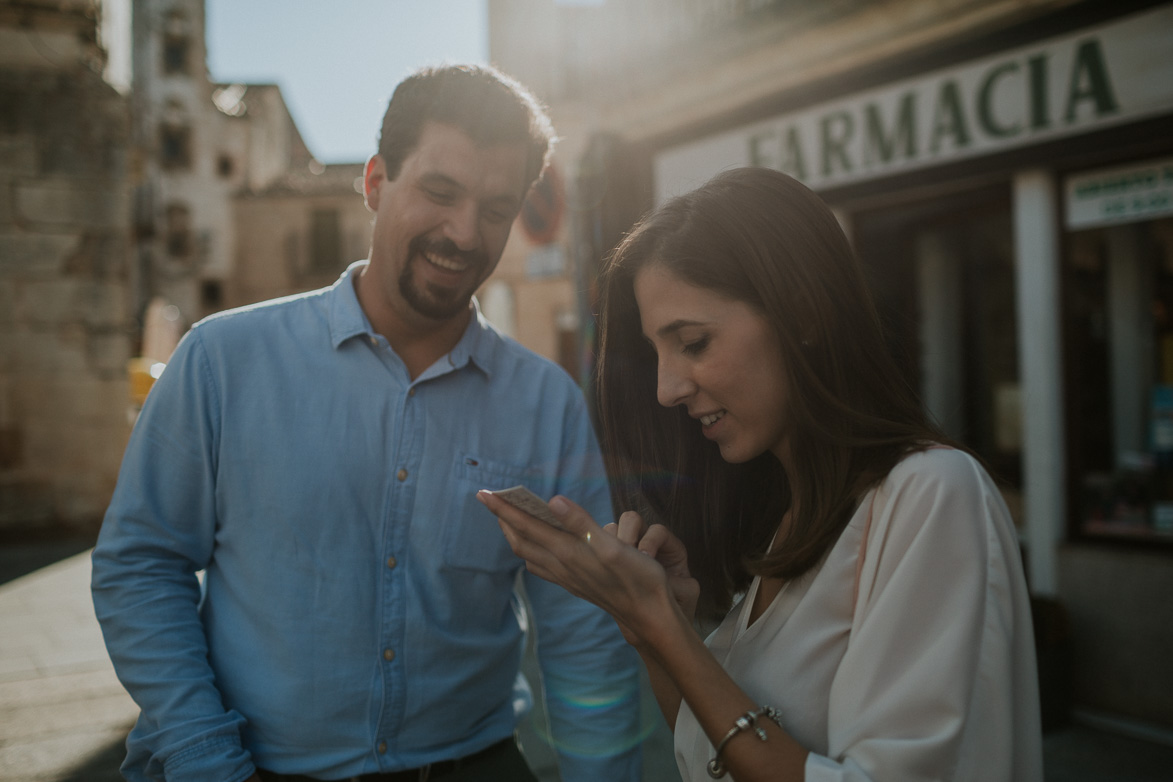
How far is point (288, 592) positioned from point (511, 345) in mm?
884

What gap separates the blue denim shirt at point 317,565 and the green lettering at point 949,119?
4512 mm

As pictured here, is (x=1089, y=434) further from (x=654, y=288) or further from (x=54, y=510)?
(x=54, y=510)

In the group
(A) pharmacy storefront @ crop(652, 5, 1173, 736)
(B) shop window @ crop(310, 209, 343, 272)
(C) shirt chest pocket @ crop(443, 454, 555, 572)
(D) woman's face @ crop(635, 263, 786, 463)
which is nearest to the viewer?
(D) woman's face @ crop(635, 263, 786, 463)

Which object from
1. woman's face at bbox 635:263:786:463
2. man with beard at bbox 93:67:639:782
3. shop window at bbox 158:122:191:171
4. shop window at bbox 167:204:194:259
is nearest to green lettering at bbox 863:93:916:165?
man with beard at bbox 93:67:639:782

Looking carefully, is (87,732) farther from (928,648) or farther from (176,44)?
(176,44)

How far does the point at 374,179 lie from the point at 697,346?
1.10 meters

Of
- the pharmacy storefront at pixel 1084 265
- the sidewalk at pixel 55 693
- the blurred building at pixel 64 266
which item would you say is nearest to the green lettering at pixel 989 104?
the pharmacy storefront at pixel 1084 265

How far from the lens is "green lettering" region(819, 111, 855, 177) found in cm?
630

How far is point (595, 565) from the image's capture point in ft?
4.85

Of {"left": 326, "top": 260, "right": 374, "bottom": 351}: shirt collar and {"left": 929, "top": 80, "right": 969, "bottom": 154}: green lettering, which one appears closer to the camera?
{"left": 326, "top": 260, "right": 374, "bottom": 351}: shirt collar

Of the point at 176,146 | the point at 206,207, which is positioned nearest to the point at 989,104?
the point at 206,207

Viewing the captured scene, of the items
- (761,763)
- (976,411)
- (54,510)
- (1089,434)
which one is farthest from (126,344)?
(761,763)

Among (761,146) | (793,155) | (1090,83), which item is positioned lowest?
(1090,83)

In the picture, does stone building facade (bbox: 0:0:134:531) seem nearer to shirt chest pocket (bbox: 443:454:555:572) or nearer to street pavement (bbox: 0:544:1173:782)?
street pavement (bbox: 0:544:1173:782)
